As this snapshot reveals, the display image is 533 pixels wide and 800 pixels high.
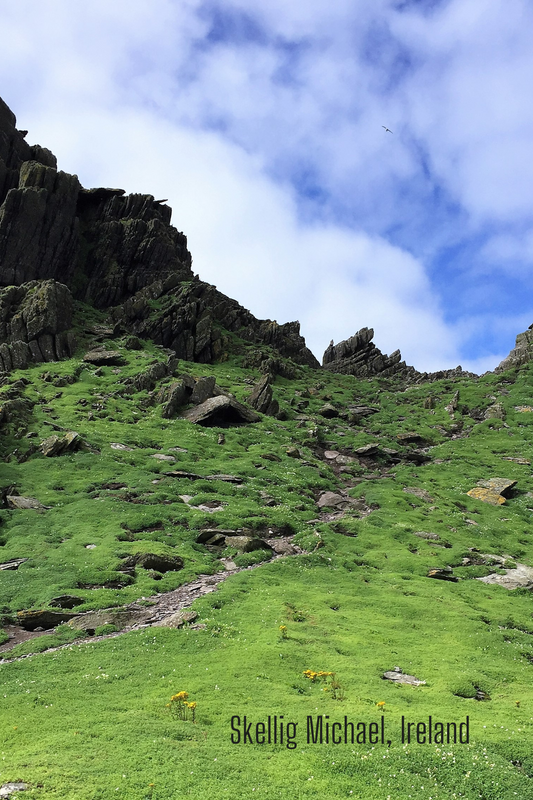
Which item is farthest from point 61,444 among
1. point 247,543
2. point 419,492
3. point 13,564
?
point 419,492

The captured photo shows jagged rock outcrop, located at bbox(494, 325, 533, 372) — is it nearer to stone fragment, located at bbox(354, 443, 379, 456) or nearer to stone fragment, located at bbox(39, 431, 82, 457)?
stone fragment, located at bbox(354, 443, 379, 456)

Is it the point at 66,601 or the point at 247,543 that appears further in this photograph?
the point at 247,543

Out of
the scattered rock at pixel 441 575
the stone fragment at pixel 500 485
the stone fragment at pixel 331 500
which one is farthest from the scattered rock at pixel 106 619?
the stone fragment at pixel 500 485

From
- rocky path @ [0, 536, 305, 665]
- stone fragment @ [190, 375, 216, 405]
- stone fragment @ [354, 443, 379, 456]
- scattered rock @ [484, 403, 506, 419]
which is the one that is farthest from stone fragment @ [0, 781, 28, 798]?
scattered rock @ [484, 403, 506, 419]

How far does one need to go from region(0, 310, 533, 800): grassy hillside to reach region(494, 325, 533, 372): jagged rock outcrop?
60139 millimetres

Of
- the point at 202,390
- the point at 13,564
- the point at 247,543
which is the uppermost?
the point at 202,390

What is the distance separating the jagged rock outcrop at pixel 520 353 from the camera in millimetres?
127188

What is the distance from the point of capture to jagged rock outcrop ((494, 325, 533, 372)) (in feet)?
417

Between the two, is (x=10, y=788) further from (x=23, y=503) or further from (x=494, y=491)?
(x=494, y=491)

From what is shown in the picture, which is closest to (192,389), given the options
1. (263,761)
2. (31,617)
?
(31,617)

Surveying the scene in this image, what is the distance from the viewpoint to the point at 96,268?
135m

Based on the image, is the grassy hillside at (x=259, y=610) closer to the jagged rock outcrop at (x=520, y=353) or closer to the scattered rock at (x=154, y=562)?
the scattered rock at (x=154, y=562)

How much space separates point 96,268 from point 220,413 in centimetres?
8274

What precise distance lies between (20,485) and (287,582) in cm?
2934
